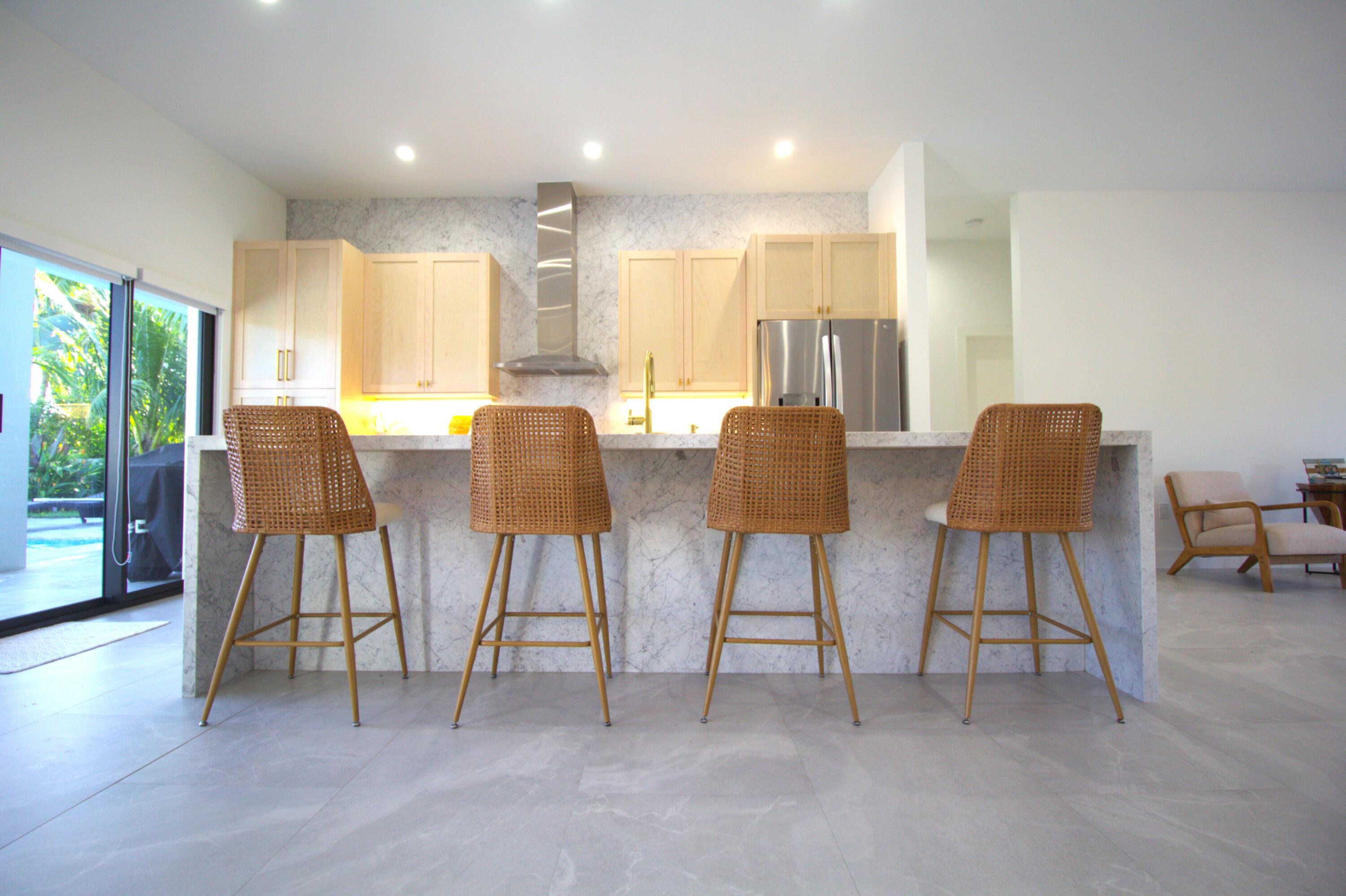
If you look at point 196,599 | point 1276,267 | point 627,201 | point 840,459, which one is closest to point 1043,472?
point 840,459

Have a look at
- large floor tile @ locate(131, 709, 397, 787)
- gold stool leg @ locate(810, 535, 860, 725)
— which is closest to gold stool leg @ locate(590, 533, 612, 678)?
large floor tile @ locate(131, 709, 397, 787)

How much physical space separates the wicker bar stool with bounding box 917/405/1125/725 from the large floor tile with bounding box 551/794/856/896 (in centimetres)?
81

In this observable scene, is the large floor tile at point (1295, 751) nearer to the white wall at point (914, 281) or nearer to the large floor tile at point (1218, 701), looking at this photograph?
the large floor tile at point (1218, 701)

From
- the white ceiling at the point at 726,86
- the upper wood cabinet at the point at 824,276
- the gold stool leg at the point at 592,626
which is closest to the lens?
the gold stool leg at the point at 592,626

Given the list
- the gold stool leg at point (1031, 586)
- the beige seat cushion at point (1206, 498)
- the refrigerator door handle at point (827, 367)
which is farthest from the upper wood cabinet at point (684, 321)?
the beige seat cushion at point (1206, 498)

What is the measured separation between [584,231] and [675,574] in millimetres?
3286

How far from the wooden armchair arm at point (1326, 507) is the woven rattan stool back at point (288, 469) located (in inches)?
210

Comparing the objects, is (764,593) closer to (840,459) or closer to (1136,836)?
(840,459)

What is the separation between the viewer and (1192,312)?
15.2ft

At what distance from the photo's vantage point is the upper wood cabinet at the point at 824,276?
4004 mm

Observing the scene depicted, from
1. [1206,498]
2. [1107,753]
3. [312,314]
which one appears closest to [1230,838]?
[1107,753]

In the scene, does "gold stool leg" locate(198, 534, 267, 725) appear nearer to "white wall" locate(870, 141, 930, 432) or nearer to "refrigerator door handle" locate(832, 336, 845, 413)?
"refrigerator door handle" locate(832, 336, 845, 413)

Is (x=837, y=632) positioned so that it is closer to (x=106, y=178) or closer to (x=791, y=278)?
(x=791, y=278)

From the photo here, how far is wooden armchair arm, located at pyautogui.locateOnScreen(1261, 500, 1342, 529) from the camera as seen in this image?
3.88m
